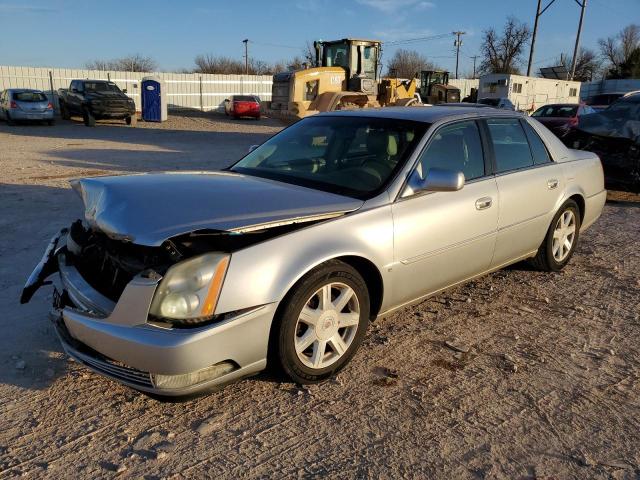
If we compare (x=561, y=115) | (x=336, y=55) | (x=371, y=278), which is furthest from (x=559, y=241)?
(x=336, y=55)

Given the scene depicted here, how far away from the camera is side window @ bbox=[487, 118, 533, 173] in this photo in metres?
4.37

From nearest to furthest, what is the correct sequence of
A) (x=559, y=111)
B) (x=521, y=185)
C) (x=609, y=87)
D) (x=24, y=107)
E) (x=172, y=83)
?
(x=521, y=185) → (x=559, y=111) → (x=24, y=107) → (x=172, y=83) → (x=609, y=87)

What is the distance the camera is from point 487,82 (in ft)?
99.0

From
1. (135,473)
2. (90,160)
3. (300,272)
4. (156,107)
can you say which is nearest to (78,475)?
(135,473)

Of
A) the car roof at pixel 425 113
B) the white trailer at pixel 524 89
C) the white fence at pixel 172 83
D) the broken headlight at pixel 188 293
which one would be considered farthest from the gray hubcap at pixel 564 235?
the white fence at pixel 172 83

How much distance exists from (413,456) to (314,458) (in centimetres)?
47

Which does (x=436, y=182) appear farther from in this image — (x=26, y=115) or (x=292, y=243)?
(x=26, y=115)

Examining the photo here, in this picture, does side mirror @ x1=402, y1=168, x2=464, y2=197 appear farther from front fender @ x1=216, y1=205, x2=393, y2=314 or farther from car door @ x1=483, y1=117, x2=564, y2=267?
car door @ x1=483, y1=117, x2=564, y2=267

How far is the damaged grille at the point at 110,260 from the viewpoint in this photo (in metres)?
2.82

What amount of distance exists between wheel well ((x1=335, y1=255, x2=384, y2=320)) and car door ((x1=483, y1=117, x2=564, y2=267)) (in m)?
1.32

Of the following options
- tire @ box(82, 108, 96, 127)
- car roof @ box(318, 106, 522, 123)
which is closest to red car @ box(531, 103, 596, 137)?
car roof @ box(318, 106, 522, 123)

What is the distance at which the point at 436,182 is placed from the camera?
3434 mm

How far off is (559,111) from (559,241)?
43.5 feet

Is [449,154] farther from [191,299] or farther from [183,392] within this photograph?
[183,392]
